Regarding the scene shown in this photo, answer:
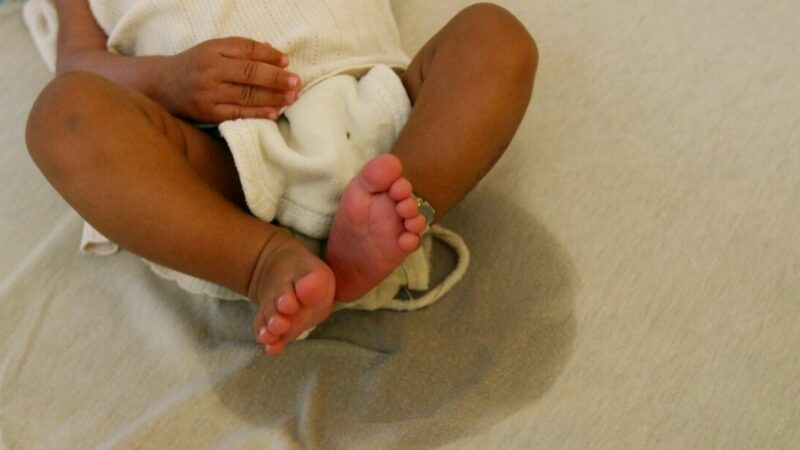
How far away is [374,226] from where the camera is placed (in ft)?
1.97

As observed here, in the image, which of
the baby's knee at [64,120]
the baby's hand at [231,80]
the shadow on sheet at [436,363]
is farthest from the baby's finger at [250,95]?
the shadow on sheet at [436,363]

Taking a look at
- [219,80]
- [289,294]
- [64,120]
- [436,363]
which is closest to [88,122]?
[64,120]

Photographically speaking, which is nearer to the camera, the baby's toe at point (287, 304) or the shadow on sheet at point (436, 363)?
the baby's toe at point (287, 304)

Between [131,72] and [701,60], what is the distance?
0.70 metres

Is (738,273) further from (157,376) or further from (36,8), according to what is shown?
(36,8)

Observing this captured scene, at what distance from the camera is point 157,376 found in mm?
743

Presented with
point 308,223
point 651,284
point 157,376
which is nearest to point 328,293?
point 308,223

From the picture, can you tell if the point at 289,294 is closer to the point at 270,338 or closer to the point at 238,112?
the point at 270,338

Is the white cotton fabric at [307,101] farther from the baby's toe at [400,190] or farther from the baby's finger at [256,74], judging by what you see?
the baby's toe at [400,190]

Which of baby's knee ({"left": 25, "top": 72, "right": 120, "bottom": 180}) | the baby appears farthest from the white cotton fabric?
baby's knee ({"left": 25, "top": 72, "right": 120, "bottom": 180})

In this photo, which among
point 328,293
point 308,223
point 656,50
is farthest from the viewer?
point 656,50

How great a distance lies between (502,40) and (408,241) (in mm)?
271

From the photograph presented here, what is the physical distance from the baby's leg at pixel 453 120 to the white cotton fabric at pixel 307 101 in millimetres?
54

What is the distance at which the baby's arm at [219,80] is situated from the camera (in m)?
0.73
